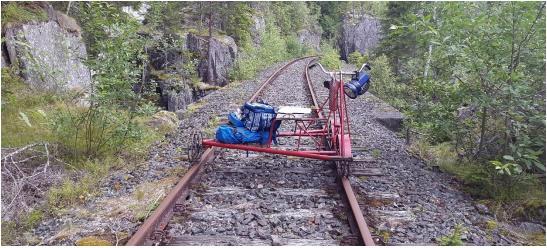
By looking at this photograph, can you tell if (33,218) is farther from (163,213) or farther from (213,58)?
(213,58)

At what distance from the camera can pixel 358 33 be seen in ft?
174

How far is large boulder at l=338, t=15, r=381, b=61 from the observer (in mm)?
52781

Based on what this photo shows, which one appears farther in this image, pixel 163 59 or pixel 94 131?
pixel 163 59

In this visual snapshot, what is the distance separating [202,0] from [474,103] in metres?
16.6

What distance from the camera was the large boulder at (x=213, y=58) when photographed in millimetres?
18703

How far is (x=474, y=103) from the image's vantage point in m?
5.04

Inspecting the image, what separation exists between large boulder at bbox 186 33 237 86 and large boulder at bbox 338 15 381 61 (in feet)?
115

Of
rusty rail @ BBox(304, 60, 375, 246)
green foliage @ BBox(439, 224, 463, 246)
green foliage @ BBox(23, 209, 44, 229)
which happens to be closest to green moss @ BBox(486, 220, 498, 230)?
green foliage @ BBox(439, 224, 463, 246)

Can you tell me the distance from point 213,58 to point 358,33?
37.6 meters

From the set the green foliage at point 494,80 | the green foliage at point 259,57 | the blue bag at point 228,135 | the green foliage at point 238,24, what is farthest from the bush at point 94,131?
the green foliage at point 238,24

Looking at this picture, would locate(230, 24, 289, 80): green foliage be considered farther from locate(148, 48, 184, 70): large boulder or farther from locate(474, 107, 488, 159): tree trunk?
locate(474, 107, 488, 159): tree trunk

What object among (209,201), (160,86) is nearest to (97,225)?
(209,201)

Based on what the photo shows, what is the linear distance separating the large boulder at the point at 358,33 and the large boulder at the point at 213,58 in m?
35.2

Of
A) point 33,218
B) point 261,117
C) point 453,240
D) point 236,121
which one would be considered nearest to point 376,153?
point 261,117
